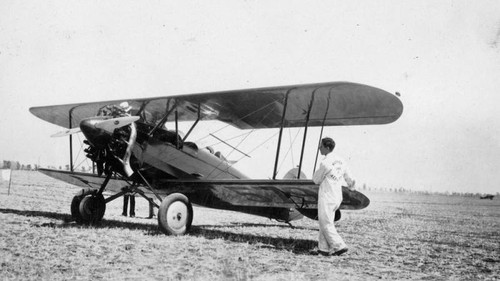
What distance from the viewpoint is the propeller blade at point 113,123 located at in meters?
6.93

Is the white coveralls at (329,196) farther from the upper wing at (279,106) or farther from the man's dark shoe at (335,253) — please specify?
the upper wing at (279,106)

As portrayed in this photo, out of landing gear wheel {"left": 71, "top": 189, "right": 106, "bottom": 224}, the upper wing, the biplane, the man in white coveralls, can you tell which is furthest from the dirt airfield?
the upper wing

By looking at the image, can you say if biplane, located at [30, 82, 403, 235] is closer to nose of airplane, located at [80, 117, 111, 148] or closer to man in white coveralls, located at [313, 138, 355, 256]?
nose of airplane, located at [80, 117, 111, 148]

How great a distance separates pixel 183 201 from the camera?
7.32 metres

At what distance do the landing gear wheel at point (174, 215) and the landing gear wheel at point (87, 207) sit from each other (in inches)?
79.4

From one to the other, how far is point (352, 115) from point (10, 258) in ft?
22.2

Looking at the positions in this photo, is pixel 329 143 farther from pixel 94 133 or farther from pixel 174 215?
pixel 94 133

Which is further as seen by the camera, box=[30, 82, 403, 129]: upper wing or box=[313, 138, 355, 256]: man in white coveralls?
box=[30, 82, 403, 129]: upper wing

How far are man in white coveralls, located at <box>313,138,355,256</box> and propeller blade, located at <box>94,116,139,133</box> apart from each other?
3377 millimetres

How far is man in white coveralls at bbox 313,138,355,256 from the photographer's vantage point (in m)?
5.71

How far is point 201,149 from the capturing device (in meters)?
8.82

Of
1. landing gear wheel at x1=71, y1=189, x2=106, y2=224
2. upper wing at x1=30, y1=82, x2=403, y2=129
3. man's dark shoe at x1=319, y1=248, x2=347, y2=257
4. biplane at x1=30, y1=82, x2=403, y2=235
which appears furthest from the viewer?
landing gear wheel at x1=71, y1=189, x2=106, y2=224

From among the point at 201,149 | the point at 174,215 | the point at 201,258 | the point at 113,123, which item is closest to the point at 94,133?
the point at 113,123

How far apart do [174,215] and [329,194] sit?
284 cm
